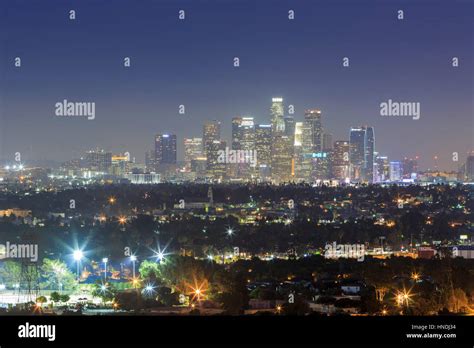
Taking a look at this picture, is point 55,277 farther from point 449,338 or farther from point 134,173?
point 134,173

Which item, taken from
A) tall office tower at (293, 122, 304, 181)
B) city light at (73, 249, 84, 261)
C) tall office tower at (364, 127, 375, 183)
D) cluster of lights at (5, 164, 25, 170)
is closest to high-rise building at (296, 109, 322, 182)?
tall office tower at (293, 122, 304, 181)

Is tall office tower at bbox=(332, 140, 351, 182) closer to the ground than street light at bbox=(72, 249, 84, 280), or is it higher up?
higher up

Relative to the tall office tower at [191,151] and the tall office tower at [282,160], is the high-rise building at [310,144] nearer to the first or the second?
the tall office tower at [282,160]

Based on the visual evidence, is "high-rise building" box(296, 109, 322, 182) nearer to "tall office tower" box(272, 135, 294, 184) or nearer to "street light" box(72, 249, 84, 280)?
"tall office tower" box(272, 135, 294, 184)

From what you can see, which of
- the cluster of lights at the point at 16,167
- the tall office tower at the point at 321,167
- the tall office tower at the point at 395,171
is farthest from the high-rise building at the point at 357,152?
the cluster of lights at the point at 16,167

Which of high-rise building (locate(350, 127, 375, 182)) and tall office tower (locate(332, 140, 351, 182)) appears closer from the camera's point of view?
high-rise building (locate(350, 127, 375, 182))

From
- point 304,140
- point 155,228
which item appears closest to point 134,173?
point 304,140
